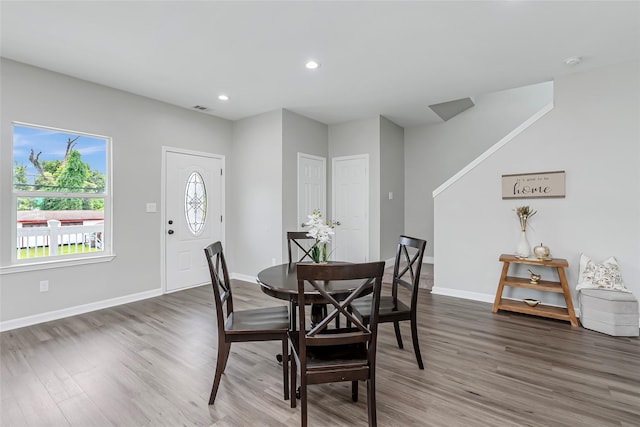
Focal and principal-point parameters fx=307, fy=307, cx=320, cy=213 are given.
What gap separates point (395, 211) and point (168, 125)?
4069mm

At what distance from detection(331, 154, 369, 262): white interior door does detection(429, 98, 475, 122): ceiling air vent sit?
145 centimetres

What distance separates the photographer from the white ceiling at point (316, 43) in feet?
7.76

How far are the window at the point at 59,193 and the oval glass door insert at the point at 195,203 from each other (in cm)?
106


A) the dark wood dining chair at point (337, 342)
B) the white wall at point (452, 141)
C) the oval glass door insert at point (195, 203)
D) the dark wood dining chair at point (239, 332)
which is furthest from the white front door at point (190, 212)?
the white wall at point (452, 141)

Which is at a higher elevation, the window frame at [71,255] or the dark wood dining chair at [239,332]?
the window frame at [71,255]

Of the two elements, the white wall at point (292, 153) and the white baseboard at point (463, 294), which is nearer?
the white baseboard at point (463, 294)

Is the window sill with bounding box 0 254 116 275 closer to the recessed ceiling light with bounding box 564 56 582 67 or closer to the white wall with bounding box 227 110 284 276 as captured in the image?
the white wall with bounding box 227 110 284 276

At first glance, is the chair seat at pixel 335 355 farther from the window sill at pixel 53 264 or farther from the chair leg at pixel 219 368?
the window sill at pixel 53 264

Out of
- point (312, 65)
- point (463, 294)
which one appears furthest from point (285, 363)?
point (463, 294)

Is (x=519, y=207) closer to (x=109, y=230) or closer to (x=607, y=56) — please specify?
(x=607, y=56)

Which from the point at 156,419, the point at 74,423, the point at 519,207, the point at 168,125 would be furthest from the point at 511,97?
the point at 74,423

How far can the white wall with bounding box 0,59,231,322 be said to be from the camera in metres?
3.13

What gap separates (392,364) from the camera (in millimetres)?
2371

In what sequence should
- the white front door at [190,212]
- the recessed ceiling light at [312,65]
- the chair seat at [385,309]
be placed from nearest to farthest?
1. the chair seat at [385,309]
2. the recessed ceiling light at [312,65]
3. the white front door at [190,212]
